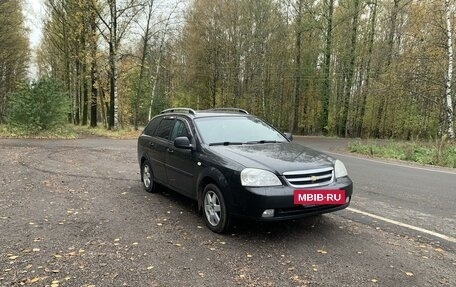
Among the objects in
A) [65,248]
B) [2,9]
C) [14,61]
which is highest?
[2,9]

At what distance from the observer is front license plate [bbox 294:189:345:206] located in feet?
14.8

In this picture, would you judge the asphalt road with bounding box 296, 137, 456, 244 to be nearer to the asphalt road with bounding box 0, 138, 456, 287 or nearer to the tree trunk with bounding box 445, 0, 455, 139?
the asphalt road with bounding box 0, 138, 456, 287

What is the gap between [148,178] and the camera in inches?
295

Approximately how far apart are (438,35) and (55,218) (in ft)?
69.2

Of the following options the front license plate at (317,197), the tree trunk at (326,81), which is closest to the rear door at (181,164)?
the front license plate at (317,197)

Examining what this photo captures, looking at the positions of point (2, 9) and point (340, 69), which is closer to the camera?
point (2, 9)

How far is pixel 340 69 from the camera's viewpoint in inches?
1286

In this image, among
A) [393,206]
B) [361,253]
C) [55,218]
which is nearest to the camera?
[361,253]

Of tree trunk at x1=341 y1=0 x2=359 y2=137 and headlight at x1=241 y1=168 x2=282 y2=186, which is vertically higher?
tree trunk at x1=341 y1=0 x2=359 y2=137

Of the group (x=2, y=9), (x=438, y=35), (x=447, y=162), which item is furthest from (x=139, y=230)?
(x=2, y=9)

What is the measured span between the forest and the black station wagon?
19.7m

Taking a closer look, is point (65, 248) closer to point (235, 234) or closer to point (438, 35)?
point (235, 234)

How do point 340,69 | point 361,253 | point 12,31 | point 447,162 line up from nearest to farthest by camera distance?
1. point 361,253
2. point 447,162
3. point 12,31
4. point 340,69

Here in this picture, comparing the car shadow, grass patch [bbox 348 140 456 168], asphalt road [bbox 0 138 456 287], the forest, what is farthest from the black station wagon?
the forest
